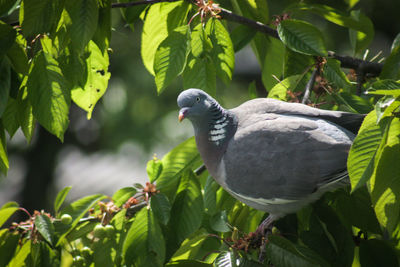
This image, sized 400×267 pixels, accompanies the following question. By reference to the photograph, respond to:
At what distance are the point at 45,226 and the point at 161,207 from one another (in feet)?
1.19

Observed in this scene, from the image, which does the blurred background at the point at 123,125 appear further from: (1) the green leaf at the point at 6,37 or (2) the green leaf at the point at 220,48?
(1) the green leaf at the point at 6,37

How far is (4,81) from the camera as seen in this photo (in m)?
1.39

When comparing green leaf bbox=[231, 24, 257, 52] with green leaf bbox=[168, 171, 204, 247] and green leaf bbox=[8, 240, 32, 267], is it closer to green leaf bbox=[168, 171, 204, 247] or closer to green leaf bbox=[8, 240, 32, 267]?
green leaf bbox=[168, 171, 204, 247]

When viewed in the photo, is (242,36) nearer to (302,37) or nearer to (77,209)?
(302,37)

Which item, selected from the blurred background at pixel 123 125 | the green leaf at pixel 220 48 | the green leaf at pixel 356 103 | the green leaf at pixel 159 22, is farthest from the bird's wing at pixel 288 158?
the blurred background at pixel 123 125

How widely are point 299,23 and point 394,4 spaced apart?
4.13 meters

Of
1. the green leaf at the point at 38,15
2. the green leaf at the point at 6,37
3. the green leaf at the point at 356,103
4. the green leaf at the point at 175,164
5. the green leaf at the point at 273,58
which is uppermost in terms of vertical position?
the green leaf at the point at 38,15

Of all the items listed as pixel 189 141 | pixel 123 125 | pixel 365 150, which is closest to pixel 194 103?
pixel 189 141

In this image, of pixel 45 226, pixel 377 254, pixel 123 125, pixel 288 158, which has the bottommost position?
pixel 123 125

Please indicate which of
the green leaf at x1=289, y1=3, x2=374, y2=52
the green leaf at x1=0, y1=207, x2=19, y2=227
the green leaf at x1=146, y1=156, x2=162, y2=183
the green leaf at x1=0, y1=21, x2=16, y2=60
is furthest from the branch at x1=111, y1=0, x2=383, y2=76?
the green leaf at x1=0, y1=207, x2=19, y2=227

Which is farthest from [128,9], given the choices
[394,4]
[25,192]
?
[25,192]

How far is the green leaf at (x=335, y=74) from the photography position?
1.63 m

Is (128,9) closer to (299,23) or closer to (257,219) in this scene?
(299,23)

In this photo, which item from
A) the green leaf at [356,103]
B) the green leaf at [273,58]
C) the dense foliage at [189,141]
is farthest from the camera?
the green leaf at [273,58]
